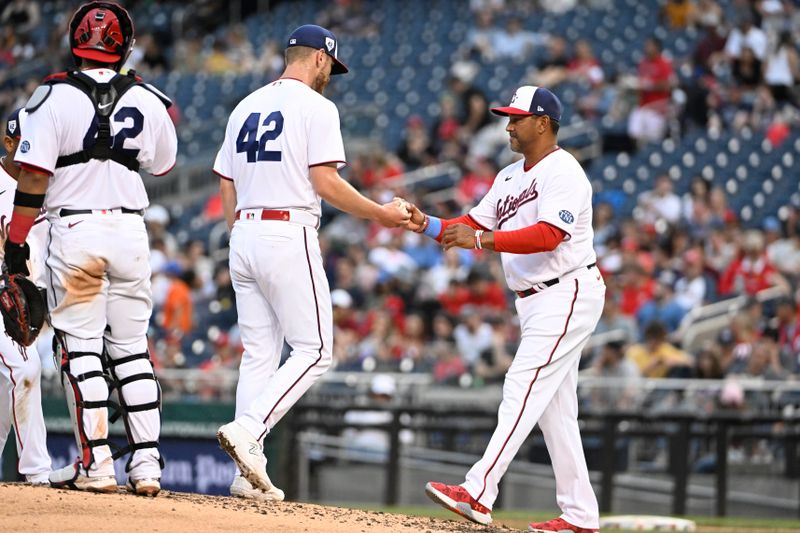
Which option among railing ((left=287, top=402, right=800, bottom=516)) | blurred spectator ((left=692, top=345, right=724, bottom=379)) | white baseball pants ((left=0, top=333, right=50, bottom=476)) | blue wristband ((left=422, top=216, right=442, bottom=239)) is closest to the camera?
blue wristband ((left=422, top=216, right=442, bottom=239))

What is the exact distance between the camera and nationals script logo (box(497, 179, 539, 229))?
7.16 m

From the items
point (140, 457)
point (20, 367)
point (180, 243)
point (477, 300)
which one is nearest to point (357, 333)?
point (477, 300)

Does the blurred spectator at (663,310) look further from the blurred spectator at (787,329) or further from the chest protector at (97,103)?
the chest protector at (97,103)

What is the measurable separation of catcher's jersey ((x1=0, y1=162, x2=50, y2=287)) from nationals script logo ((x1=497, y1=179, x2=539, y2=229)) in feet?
8.22

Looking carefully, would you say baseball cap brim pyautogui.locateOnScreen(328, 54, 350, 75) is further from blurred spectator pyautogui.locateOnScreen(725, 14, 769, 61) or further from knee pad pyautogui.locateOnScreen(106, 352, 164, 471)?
blurred spectator pyautogui.locateOnScreen(725, 14, 769, 61)

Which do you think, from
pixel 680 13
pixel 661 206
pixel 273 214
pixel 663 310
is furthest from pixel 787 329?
pixel 680 13

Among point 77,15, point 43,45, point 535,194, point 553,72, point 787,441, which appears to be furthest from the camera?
point 43,45

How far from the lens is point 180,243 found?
18.6 m

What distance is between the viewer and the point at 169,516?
19.9 ft

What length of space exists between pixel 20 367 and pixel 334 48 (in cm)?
251

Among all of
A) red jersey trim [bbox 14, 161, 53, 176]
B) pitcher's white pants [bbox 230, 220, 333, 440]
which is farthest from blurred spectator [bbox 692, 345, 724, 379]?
red jersey trim [bbox 14, 161, 53, 176]

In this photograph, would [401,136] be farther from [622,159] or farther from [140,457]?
[140,457]

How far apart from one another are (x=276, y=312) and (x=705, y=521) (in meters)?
5.57

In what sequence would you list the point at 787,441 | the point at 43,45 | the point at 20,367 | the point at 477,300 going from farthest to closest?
the point at 43,45
the point at 477,300
the point at 787,441
the point at 20,367
